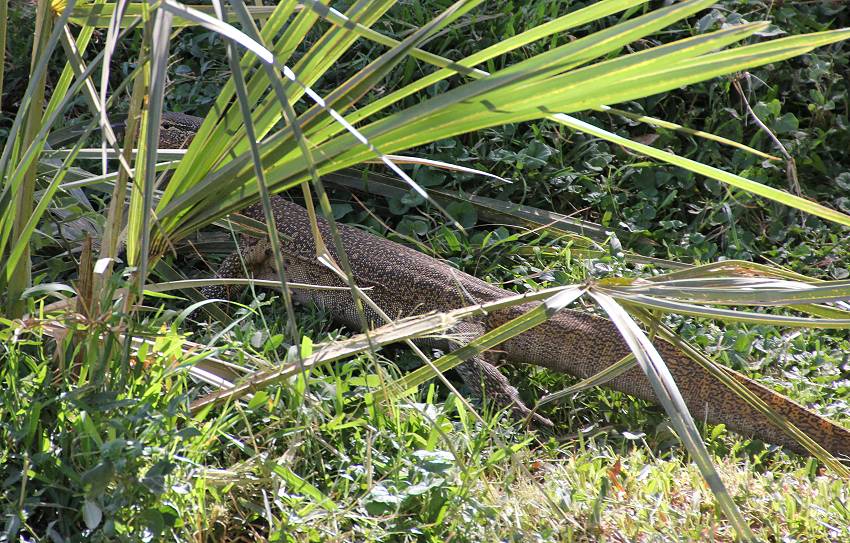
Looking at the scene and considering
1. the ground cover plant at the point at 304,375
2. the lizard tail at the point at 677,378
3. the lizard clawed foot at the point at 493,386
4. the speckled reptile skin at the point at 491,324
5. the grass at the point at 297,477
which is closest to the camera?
the ground cover plant at the point at 304,375

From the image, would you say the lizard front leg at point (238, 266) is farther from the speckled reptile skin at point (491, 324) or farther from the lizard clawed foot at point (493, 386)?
the lizard clawed foot at point (493, 386)

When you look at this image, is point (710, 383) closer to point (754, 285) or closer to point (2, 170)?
point (754, 285)

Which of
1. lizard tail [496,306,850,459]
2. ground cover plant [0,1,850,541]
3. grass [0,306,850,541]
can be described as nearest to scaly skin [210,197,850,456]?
lizard tail [496,306,850,459]

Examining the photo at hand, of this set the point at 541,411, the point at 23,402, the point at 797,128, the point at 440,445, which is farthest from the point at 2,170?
the point at 797,128

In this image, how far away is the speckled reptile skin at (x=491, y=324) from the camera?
3.07m

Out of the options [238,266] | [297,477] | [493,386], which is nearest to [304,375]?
[297,477]

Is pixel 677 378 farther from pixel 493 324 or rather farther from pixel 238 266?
pixel 238 266

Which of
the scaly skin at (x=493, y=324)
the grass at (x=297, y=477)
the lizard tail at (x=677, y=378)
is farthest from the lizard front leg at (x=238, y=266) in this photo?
the grass at (x=297, y=477)

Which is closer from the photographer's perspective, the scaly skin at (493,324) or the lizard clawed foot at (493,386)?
the scaly skin at (493,324)

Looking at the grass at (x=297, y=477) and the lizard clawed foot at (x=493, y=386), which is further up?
the grass at (x=297, y=477)

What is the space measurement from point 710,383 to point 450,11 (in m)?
2.04

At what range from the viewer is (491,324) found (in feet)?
12.2

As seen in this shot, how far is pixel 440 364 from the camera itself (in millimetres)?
2289

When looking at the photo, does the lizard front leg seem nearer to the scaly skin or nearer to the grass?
the scaly skin
